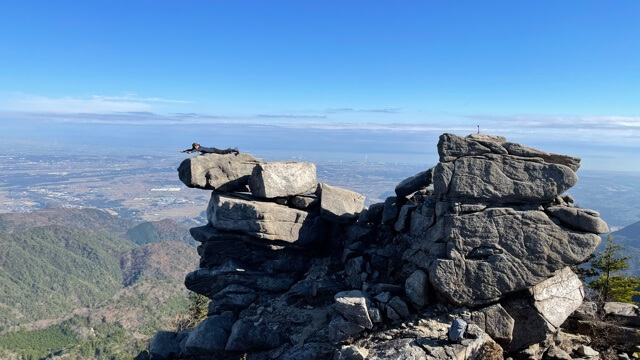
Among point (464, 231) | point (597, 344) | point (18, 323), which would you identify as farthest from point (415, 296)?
point (18, 323)

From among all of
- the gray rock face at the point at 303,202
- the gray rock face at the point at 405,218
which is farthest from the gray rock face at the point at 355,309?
the gray rock face at the point at 303,202

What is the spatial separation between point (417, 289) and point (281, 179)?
1100 cm

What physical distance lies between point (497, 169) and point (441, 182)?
2538mm

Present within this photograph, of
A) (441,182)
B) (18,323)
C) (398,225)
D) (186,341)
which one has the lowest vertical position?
(18,323)

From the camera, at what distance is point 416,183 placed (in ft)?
74.9

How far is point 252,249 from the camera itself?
81.0 feet

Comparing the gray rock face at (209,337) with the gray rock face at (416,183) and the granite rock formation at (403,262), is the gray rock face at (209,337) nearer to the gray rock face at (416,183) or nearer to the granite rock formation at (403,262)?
the granite rock formation at (403,262)

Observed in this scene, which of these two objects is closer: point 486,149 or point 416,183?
point 486,149

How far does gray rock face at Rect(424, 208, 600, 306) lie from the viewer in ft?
55.0

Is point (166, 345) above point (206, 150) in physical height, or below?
below

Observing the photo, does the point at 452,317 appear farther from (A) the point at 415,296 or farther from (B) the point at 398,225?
(B) the point at 398,225

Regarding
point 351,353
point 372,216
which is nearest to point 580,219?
point 372,216

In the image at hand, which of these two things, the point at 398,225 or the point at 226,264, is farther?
the point at 226,264

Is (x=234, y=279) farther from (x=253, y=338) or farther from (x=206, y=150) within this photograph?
(x=206, y=150)
